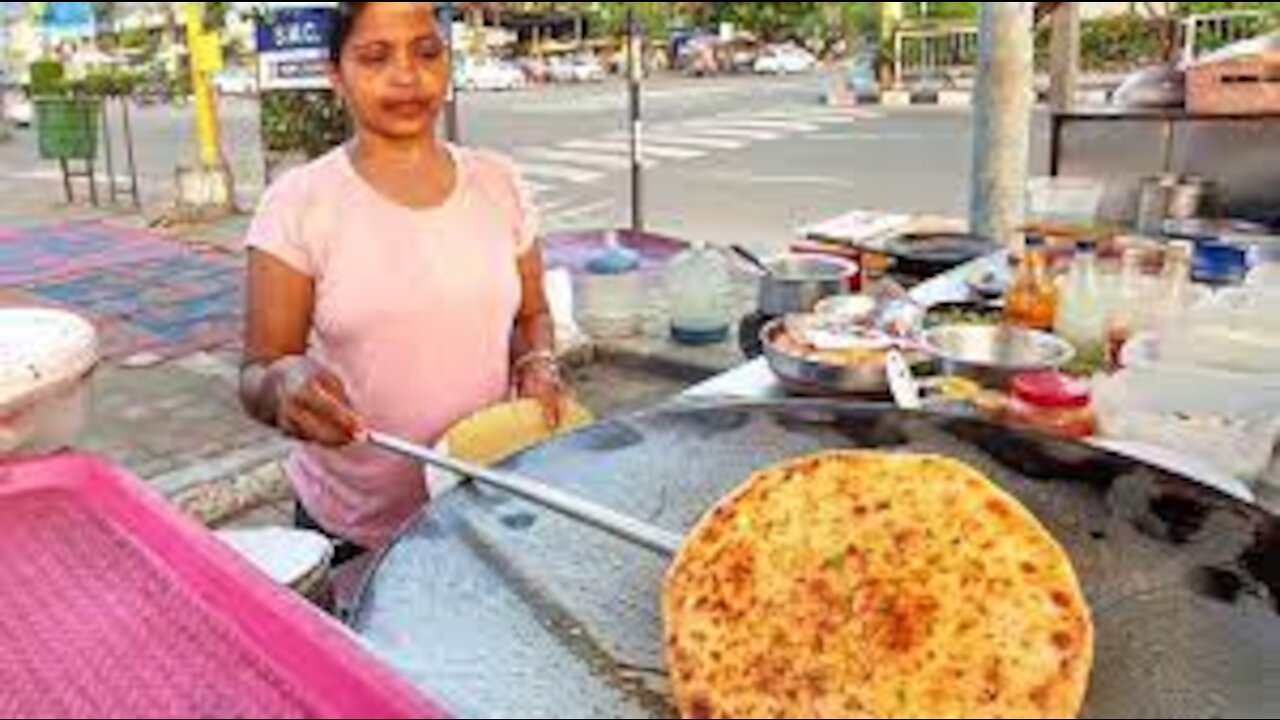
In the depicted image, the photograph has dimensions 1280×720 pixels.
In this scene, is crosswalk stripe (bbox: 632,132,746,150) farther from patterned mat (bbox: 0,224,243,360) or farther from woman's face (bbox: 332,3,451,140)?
woman's face (bbox: 332,3,451,140)

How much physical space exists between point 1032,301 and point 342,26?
159cm

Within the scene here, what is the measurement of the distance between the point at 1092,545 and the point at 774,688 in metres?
0.49

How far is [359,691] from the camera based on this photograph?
68cm

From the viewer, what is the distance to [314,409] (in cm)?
133

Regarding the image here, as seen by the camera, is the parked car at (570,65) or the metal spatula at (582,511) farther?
the parked car at (570,65)

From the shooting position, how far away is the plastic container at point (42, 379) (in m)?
1.13

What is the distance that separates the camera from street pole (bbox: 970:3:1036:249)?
4.05m

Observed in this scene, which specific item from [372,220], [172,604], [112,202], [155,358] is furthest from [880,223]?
[112,202]

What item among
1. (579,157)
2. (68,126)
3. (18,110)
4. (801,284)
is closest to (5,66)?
(18,110)

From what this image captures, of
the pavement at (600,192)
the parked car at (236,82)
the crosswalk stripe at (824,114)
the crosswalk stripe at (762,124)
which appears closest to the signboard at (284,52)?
the parked car at (236,82)

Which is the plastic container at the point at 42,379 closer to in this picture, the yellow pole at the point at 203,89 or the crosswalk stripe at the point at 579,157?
the yellow pole at the point at 203,89

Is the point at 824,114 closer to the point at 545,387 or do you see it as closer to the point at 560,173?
the point at 560,173

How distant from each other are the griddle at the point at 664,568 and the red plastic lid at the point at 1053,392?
0.95ft

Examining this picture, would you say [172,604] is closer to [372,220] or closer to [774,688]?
[774,688]
